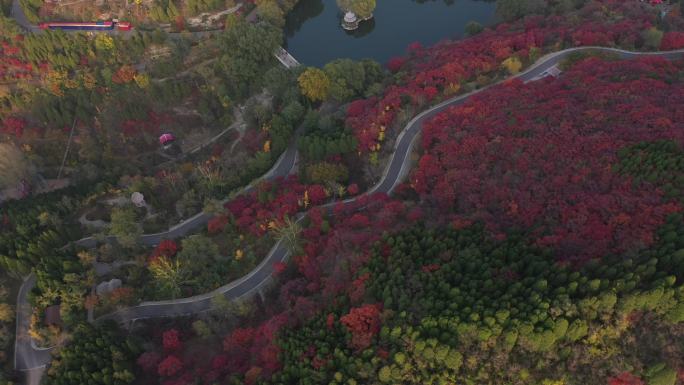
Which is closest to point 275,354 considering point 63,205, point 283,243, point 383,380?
point 383,380

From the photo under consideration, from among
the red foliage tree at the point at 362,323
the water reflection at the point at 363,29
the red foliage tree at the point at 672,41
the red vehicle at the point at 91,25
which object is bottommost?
the red foliage tree at the point at 362,323

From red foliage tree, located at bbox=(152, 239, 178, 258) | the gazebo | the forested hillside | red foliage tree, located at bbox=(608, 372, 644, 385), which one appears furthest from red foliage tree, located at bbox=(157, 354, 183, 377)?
the gazebo

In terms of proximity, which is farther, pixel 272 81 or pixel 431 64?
pixel 272 81

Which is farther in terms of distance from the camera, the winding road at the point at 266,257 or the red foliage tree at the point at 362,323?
the winding road at the point at 266,257

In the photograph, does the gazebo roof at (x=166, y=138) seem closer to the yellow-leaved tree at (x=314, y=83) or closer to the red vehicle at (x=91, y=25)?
the yellow-leaved tree at (x=314, y=83)

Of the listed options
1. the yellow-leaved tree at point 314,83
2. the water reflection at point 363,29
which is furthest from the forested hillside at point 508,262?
the water reflection at point 363,29

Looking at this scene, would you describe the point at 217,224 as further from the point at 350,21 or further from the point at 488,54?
the point at 350,21

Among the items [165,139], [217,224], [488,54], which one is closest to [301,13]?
[165,139]

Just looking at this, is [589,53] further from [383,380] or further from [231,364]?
[231,364]
